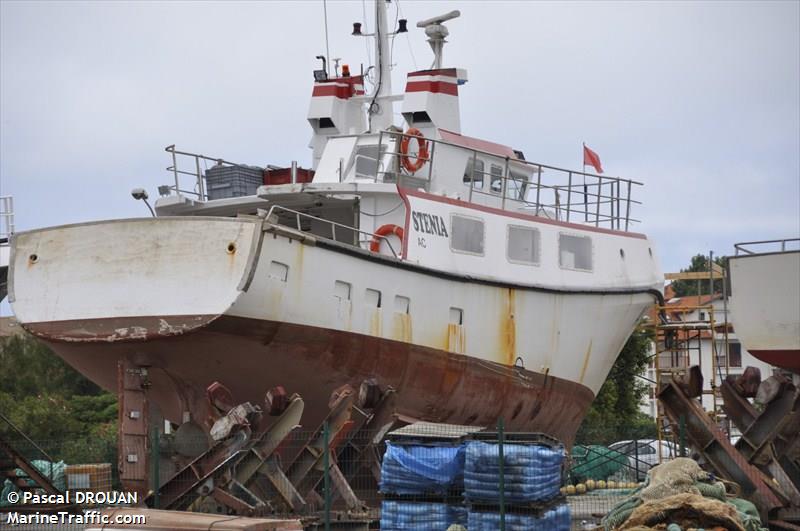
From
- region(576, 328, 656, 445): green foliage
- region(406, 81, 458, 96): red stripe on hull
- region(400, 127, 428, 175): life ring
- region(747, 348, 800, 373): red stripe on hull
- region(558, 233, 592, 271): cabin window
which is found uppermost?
region(406, 81, 458, 96): red stripe on hull

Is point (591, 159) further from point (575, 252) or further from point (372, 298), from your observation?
point (372, 298)

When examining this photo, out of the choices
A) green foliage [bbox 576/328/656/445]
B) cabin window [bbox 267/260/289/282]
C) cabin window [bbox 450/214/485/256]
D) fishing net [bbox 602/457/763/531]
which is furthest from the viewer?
green foliage [bbox 576/328/656/445]

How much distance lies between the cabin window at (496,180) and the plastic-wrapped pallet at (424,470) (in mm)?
10307

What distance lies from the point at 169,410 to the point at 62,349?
81.5 inches

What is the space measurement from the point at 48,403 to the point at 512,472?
25.5m

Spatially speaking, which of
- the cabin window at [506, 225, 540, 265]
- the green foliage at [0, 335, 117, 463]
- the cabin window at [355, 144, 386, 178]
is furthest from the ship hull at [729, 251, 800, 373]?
the green foliage at [0, 335, 117, 463]

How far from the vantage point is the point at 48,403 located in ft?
129

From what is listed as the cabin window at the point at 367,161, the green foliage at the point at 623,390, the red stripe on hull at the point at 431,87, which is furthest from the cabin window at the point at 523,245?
the green foliage at the point at 623,390

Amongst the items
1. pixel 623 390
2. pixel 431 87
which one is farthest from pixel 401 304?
pixel 623 390

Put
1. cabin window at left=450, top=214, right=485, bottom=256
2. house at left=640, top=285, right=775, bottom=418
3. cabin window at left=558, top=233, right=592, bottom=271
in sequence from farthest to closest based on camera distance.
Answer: house at left=640, top=285, right=775, bottom=418 < cabin window at left=558, top=233, right=592, bottom=271 < cabin window at left=450, top=214, right=485, bottom=256

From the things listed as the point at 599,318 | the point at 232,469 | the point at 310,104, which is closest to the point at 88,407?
the point at 310,104

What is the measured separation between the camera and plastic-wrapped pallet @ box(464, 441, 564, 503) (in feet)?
54.3

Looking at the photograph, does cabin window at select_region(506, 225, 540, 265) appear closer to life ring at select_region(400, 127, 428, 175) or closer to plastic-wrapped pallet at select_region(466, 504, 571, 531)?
life ring at select_region(400, 127, 428, 175)

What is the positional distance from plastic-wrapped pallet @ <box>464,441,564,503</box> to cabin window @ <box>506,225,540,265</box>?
7708 millimetres
